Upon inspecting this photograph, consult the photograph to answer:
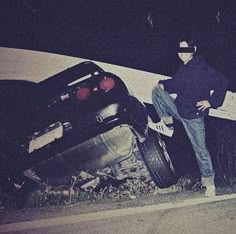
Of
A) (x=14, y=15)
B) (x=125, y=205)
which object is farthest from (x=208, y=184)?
(x=14, y=15)

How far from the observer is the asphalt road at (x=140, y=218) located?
4.32 metres

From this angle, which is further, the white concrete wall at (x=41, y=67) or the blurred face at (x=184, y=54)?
the blurred face at (x=184, y=54)

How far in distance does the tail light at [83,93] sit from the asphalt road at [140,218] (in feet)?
5.26

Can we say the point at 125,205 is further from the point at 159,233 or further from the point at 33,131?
the point at 33,131

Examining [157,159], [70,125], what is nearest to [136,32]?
[70,125]

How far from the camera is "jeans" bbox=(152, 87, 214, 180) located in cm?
568

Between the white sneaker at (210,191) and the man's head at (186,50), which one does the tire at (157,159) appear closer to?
the white sneaker at (210,191)

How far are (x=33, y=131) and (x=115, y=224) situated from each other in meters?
1.75

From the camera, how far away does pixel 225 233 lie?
13.6 ft

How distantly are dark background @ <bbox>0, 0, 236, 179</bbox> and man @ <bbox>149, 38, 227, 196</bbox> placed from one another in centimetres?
15

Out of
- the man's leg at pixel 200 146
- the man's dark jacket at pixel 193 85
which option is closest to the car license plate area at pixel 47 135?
the man's dark jacket at pixel 193 85

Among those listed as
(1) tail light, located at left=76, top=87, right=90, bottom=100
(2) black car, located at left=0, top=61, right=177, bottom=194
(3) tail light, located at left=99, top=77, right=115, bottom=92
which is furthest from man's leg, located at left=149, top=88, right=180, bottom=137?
(1) tail light, located at left=76, top=87, right=90, bottom=100

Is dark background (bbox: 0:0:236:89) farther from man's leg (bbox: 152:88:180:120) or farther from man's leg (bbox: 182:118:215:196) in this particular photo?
man's leg (bbox: 182:118:215:196)

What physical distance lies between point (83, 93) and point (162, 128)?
1526mm
